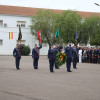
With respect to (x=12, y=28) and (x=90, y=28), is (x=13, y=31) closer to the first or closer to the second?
(x=12, y=28)

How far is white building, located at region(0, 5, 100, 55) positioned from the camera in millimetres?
59625

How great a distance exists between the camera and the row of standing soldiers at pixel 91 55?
30469 millimetres

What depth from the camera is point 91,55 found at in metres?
31.3

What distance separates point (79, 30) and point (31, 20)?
1118cm

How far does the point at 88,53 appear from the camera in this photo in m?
31.5

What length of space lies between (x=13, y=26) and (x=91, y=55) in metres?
32.0

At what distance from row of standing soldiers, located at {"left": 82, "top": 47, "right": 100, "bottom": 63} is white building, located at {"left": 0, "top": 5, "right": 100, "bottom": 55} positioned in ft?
96.1

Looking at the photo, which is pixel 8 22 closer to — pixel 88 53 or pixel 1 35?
pixel 1 35

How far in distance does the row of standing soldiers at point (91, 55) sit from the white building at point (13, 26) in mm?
29284

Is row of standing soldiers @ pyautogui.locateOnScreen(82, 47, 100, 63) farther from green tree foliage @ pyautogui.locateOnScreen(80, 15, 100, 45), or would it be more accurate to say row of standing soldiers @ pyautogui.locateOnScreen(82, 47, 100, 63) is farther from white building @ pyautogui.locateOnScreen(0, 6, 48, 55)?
white building @ pyautogui.locateOnScreen(0, 6, 48, 55)

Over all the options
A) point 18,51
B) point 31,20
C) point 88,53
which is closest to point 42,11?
point 31,20

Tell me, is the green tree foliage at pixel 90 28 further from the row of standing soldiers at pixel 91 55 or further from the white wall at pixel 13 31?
the row of standing soldiers at pixel 91 55

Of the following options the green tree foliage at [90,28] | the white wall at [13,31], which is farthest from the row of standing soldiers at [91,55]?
the white wall at [13,31]

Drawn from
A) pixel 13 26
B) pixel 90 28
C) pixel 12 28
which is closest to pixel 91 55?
pixel 90 28
